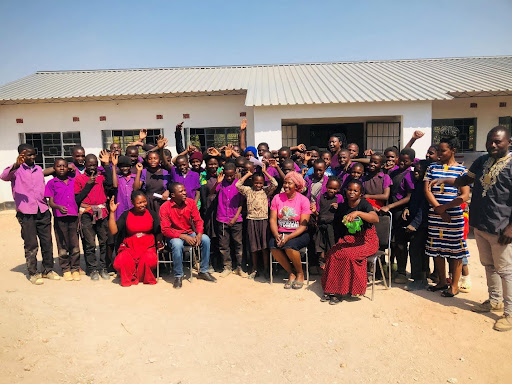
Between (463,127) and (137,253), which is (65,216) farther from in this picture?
(463,127)

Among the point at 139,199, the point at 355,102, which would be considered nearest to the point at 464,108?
the point at 355,102

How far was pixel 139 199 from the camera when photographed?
5.03 meters

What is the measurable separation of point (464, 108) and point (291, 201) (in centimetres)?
882

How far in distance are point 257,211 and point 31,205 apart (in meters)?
2.99

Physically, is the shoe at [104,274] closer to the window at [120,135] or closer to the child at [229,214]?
the child at [229,214]

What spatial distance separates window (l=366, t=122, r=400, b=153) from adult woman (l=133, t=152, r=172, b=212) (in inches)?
277

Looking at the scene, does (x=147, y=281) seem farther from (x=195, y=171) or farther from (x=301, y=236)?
(x=301, y=236)

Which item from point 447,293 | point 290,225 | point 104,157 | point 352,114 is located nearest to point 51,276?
point 104,157

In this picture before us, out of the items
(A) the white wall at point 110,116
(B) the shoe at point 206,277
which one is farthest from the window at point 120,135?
(B) the shoe at point 206,277

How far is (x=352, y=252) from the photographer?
4445 mm

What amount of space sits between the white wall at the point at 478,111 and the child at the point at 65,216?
33.1ft

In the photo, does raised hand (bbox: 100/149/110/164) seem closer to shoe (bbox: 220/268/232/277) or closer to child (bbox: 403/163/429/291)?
shoe (bbox: 220/268/232/277)

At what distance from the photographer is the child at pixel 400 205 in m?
4.84

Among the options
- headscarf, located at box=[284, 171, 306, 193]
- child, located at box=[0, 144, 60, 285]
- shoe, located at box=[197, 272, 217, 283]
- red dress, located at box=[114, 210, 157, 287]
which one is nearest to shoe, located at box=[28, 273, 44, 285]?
child, located at box=[0, 144, 60, 285]
